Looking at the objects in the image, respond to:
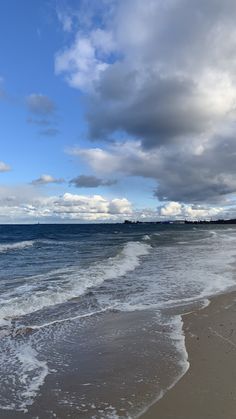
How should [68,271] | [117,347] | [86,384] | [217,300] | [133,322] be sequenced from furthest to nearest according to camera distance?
[68,271] → [217,300] → [133,322] → [117,347] → [86,384]

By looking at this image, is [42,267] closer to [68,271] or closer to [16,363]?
[68,271]

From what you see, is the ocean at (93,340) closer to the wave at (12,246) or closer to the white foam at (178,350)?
the white foam at (178,350)

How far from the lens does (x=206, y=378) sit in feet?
20.5

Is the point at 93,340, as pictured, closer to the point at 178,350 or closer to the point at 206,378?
the point at 178,350

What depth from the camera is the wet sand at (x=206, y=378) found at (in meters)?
5.13

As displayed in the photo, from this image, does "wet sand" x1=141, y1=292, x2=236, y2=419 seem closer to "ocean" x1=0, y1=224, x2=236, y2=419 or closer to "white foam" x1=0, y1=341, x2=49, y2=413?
"ocean" x1=0, y1=224, x2=236, y2=419

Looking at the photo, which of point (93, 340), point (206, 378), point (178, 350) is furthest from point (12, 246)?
point (206, 378)

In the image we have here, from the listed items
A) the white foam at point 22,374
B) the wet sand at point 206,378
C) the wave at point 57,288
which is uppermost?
the wave at point 57,288

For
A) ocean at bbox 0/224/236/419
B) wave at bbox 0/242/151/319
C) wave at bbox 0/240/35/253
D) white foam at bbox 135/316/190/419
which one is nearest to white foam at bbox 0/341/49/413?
ocean at bbox 0/224/236/419

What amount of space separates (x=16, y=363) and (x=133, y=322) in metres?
3.62

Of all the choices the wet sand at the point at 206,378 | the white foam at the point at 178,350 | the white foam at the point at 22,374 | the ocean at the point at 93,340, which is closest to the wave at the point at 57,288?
the ocean at the point at 93,340

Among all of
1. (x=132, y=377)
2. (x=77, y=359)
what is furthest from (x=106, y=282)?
(x=132, y=377)

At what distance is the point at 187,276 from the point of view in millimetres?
17438

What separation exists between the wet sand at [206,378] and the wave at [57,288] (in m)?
4.82
